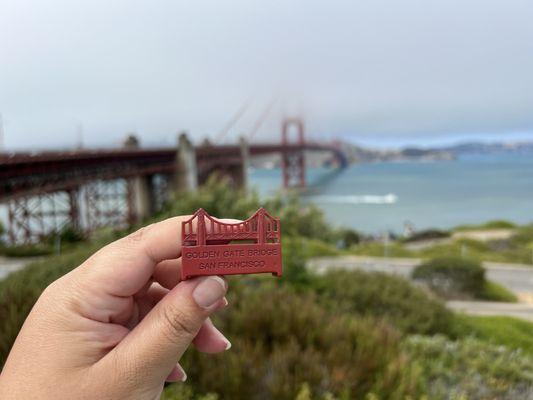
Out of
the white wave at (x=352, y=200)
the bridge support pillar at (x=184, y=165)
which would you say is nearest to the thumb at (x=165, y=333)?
the bridge support pillar at (x=184, y=165)

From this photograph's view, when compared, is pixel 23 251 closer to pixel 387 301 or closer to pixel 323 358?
pixel 387 301

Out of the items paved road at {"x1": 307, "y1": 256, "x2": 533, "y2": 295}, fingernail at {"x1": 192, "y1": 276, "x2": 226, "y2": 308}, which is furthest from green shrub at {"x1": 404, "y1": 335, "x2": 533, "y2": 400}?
paved road at {"x1": 307, "y1": 256, "x2": 533, "y2": 295}

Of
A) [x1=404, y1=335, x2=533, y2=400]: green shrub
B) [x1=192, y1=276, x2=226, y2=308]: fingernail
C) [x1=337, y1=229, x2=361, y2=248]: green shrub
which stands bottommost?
[x1=337, y1=229, x2=361, y2=248]: green shrub

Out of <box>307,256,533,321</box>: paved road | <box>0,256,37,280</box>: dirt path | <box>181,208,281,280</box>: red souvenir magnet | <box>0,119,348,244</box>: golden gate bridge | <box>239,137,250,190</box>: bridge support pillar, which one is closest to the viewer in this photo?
<box>181,208,281,280</box>: red souvenir magnet

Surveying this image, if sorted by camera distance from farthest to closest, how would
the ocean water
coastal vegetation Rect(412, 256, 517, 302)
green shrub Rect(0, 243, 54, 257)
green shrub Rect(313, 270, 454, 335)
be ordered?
the ocean water, green shrub Rect(0, 243, 54, 257), coastal vegetation Rect(412, 256, 517, 302), green shrub Rect(313, 270, 454, 335)

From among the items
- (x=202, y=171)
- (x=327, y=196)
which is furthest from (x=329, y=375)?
(x=327, y=196)

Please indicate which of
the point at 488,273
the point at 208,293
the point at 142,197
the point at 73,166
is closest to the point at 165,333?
the point at 208,293

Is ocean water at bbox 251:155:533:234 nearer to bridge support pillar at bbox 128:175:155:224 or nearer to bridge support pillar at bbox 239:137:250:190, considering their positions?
bridge support pillar at bbox 239:137:250:190
